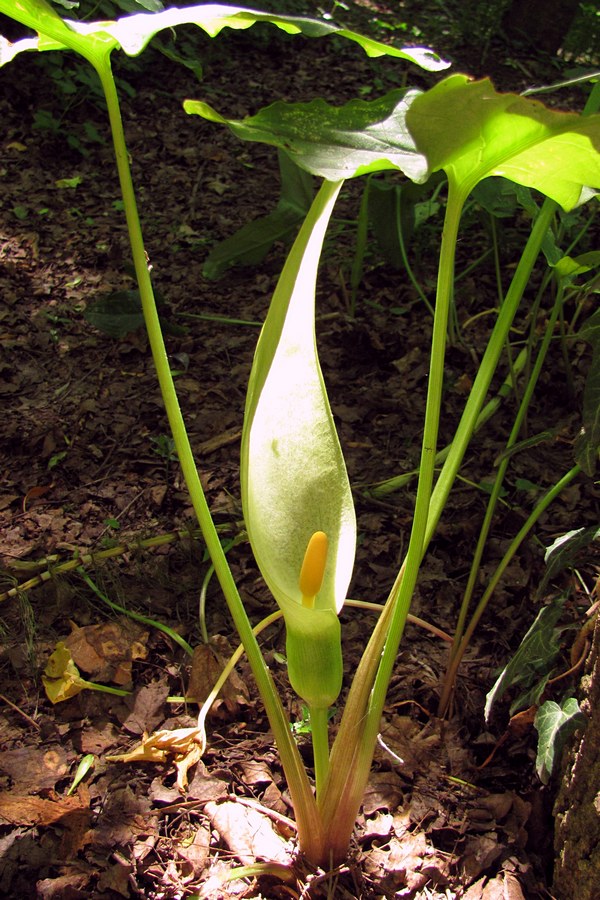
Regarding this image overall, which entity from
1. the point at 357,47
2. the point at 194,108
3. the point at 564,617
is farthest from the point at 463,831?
the point at 357,47

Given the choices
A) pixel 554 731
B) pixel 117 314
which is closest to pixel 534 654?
pixel 554 731

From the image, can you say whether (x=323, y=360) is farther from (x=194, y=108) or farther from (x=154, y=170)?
(x=154, y=170)

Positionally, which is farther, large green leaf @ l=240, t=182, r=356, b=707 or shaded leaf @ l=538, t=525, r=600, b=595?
shaded leaf @ l=538, t=525, r=600, b=595

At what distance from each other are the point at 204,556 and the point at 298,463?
1.68 feet

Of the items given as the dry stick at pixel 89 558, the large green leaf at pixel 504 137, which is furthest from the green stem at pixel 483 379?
the dry stick at pixel 89 558

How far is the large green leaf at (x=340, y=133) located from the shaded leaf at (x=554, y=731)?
57 centimetres

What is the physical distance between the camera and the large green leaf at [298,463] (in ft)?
2.34

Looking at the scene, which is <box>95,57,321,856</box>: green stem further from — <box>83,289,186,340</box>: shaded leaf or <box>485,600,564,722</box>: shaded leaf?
<box>83,289,186,340</box>: shaded leaf

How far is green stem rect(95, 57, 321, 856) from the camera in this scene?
0.69 m

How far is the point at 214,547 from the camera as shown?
740mm

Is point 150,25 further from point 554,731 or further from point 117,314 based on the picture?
point 117,314

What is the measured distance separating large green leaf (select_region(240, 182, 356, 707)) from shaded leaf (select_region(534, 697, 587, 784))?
0.23 meters

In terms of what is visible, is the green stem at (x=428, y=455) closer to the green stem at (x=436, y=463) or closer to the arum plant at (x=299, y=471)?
the arum plant at (x=299, y=471)

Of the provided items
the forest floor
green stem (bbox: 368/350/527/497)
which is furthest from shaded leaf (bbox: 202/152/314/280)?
green stem (bbox: 368/350/527/497)
